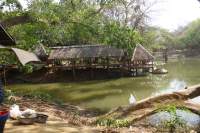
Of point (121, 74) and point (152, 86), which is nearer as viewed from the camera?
point (152, 86)

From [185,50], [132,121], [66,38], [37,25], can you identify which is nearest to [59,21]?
[37,25]

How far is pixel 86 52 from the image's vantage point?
37.5 m

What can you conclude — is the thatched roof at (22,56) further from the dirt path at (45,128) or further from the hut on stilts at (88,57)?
the hut on stilts at (88,57)

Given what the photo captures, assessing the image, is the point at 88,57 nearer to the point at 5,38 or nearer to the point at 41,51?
the point at 41,51

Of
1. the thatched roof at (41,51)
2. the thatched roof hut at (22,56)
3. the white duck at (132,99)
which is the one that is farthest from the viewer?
the thatched roof at (41,51)

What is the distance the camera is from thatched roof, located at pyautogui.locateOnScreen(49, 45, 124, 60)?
3684 centimetres

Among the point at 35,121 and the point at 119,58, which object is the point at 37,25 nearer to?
the point at 35,121

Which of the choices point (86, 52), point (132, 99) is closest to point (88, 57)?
point (86, 52)

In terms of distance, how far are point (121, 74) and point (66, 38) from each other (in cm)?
1040

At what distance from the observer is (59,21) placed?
1462 cm

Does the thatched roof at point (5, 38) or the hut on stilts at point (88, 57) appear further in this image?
the hut on stilts at point (88, 57)

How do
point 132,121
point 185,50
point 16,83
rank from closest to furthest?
point 132,121, point 16,83, point 185,50

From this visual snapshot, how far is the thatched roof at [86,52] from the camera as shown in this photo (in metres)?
36.8

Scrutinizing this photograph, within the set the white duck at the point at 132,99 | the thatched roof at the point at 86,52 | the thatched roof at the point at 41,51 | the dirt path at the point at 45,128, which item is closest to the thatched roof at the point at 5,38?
the dirt path at the point at 45,128
